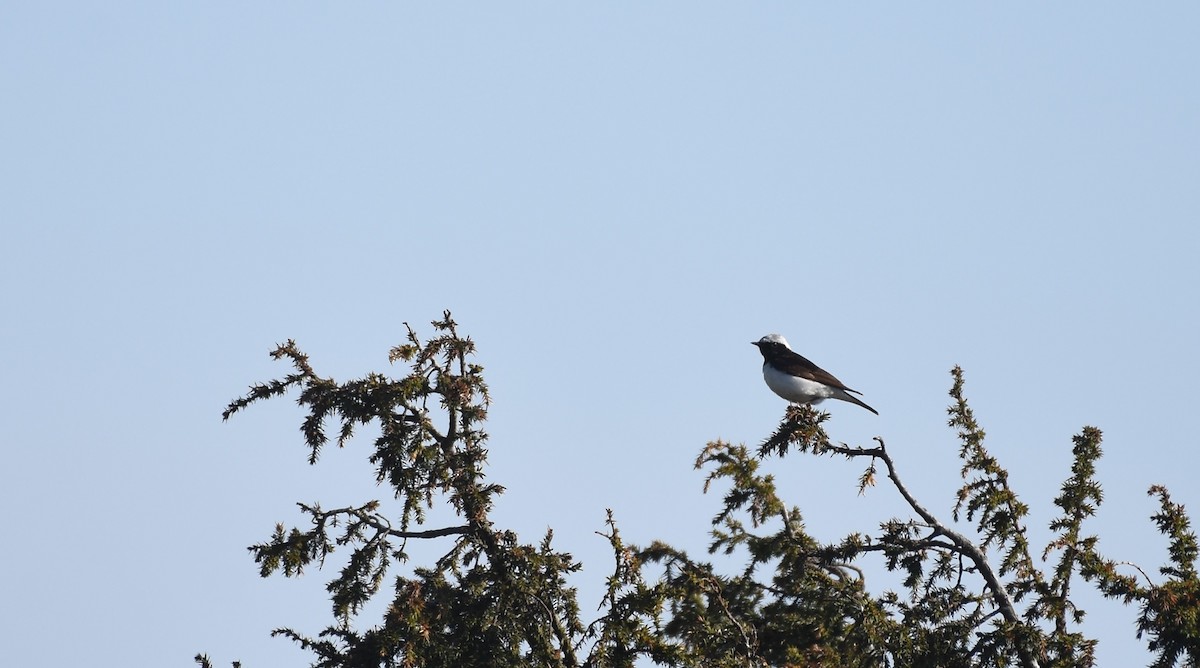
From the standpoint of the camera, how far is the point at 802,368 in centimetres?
1747

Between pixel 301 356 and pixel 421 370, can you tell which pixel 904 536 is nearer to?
pixel 421 370

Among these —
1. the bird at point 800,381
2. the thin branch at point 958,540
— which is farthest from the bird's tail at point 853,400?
the thin branch at point 958,540

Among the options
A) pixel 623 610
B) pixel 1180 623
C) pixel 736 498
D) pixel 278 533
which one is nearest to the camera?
pixel 623 610

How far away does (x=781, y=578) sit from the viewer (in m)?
14.5

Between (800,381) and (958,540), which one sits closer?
(958,540)

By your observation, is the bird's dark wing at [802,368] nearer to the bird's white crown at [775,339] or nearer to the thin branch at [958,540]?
the bird's white crown at [775,339]

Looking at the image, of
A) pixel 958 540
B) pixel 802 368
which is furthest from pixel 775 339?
pixel 958 540

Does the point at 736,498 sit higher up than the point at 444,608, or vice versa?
the point at 736,498

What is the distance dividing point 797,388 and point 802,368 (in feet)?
0.83

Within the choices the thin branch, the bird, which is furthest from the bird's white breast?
the thin branch

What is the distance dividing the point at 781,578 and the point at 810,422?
2.48 meters

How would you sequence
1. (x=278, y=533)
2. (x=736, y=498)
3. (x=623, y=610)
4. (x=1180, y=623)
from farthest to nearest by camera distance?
1. (x=736, y=498)
2. (x=278, y=533)
3. (x=1180, y=623)
4. (x=623, y=610)

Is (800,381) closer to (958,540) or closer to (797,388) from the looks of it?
(797,388)

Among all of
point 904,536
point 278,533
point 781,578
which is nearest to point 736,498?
point 781,578
